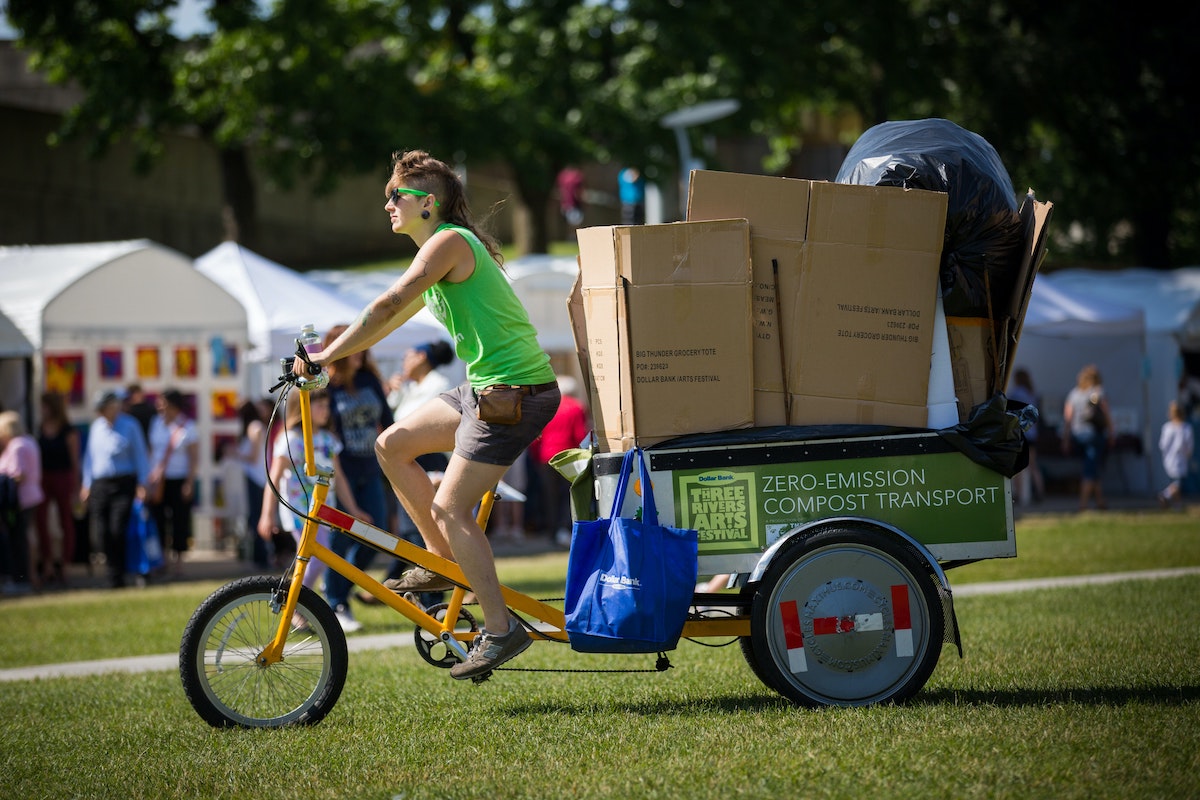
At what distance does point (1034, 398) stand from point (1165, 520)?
516cm

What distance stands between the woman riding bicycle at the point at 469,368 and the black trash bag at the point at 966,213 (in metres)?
1.50

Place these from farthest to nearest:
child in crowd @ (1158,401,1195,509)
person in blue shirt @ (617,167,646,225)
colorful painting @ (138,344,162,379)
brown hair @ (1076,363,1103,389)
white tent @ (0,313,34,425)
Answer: brown hair @ (1076,363,1103,389) < child in crowd @ (1158,401,1195,509) < person in blue shirt @ (617,167,646,225) < colorful painting @ (138,344,162,379) < white tent @ (0,313,34,425)

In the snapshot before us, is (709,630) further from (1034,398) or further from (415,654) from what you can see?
(1034,398)

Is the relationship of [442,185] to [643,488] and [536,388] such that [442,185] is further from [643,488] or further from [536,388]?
[643,488]

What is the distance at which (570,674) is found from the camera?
717 centimetres

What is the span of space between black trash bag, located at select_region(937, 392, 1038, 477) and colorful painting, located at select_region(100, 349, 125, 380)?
43.3 feet

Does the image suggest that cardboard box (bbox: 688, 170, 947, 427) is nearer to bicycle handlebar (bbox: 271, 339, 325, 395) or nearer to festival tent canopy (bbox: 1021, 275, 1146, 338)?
bicycle handlebar (bbox: 271, 339, 325, 395)

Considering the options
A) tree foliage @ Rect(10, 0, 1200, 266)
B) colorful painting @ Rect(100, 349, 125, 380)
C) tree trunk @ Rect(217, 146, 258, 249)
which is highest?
tree foliage @ Rect(10, 0, 1200, 266)

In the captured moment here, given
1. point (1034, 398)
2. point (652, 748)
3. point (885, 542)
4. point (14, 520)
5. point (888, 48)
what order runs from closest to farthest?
point (652, 748), point (885, 542), point (14, 520), point (1034, 398), point (888, 48)

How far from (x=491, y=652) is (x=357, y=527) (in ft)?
2.59

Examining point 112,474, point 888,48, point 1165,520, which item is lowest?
point 1165,520

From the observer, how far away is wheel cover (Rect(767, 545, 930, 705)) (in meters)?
5.44

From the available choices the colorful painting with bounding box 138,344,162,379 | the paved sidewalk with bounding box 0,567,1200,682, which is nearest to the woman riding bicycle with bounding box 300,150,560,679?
the paved sidewalk with bounding box 0,567,1200,682

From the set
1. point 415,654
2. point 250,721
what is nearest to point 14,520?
point 415,654
